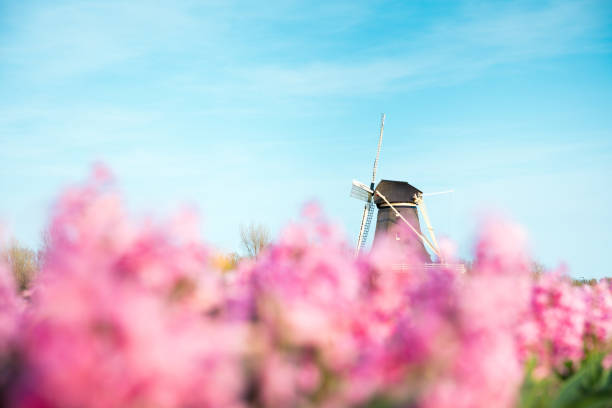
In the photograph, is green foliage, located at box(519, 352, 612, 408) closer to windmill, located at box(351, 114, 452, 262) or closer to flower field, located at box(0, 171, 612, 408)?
flower field, located at box(0, 171, 612, 408)

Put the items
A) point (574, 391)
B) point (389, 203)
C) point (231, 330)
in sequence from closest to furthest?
1. point (231, 330)
2. point (574, 391)
3. point (389, 203)

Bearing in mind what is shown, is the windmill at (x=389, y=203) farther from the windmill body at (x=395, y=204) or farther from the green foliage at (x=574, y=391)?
the green foliage at (x=574, y=391)

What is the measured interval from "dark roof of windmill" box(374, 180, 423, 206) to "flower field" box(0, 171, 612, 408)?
→ 2915cm

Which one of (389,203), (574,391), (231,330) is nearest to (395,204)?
(389,203)

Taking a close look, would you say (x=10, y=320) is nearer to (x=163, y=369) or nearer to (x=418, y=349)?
(x=163, y=369)

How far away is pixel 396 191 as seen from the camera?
31.6m

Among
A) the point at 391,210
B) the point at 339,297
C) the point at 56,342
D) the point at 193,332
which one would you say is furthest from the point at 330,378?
the point at 391,210

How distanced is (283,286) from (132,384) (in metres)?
0.68

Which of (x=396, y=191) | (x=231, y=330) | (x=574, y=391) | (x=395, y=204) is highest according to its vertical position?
(x=396, y=191)

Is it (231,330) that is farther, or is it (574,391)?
(574,391)

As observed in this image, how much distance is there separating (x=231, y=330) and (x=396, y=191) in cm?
3058

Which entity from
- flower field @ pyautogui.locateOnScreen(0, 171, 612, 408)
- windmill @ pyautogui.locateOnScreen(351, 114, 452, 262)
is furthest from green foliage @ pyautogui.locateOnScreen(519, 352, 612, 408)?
windmill @ pyautogui.locateOnScreen(351, 114, 452, 262)

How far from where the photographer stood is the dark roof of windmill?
1232 inches

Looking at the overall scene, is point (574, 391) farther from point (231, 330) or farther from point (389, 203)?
point (389, 203)
